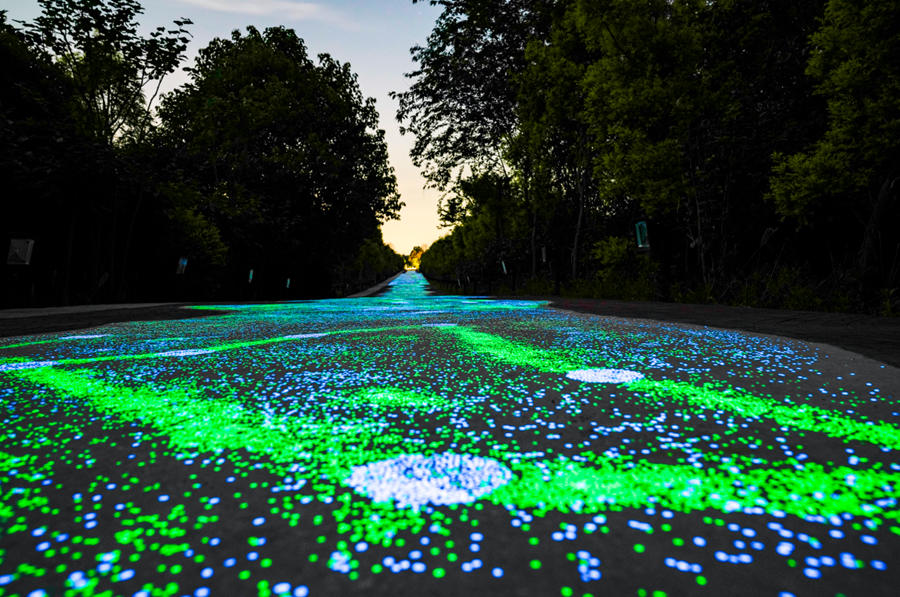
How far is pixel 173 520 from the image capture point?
2.83 ft

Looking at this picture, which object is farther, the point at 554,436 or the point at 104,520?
the point at 554,436

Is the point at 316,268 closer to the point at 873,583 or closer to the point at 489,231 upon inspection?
the point at 489,231

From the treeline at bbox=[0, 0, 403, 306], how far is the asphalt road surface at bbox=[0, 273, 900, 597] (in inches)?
449

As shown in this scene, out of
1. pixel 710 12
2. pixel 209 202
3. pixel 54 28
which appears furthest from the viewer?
pixel 209 202

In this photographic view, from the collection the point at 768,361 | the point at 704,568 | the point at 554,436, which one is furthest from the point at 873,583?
the point at 768,361

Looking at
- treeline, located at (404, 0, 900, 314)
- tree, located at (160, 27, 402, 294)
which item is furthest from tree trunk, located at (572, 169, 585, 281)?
tree, located at (160, 27, 402, 294)

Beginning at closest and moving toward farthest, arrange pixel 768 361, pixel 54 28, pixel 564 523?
pixel 564 523 → pixel 768 361 → pixel 54 28

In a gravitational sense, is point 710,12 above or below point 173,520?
above

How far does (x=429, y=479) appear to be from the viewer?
104cm

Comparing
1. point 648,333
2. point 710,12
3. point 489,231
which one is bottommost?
point 648,333

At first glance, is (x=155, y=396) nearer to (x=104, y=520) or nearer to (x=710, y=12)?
(x=104, y=520)

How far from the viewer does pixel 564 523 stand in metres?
0.84

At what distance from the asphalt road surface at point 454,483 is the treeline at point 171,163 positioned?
11.4m

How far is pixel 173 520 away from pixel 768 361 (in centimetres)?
270
